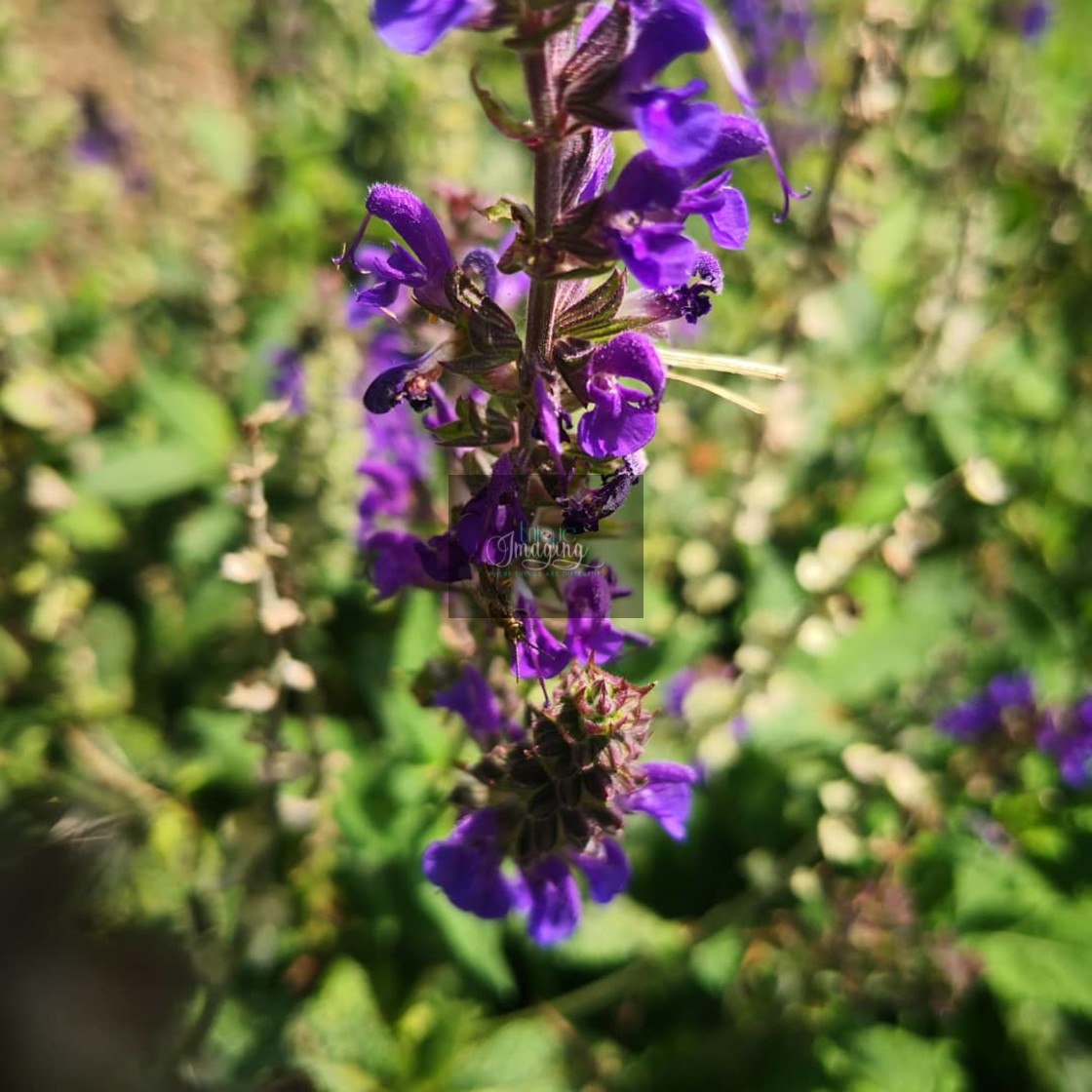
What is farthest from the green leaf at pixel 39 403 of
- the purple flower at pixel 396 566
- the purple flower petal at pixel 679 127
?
the purple flower petal at pixel 679 127

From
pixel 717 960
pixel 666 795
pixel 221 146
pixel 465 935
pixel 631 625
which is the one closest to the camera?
pixel 666 795

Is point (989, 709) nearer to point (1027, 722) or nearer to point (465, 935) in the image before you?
point (1027, 722)

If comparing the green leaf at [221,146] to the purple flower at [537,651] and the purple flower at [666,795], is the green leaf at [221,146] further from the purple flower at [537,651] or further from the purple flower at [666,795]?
the purple flower at [666,795]

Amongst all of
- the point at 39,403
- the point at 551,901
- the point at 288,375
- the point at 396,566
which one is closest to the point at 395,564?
the point at 396,566

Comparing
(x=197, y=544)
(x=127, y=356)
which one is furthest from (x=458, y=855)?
(x=127, y=356)

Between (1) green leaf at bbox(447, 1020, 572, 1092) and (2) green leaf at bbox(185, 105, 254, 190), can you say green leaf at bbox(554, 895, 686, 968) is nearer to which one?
(1) green leaf at bbox(447, 1020, 572, 1092)

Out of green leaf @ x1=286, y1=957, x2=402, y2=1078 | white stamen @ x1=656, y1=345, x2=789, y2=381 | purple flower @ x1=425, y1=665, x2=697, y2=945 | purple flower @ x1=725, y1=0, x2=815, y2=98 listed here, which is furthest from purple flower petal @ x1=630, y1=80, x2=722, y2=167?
purple flower @ x1=725, y1=0, x2=815, y2=98

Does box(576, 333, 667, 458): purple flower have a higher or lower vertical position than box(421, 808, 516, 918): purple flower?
higher
